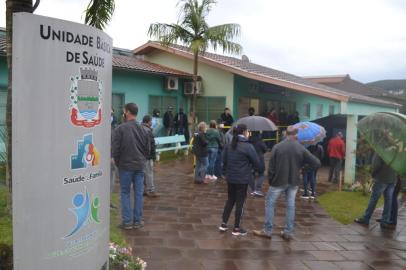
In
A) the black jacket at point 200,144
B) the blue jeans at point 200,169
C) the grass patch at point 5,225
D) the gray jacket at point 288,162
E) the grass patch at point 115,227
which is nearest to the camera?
the grass patch at point 5,225

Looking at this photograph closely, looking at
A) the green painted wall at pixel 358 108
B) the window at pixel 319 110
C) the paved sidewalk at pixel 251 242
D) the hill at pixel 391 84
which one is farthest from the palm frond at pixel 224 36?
the hill at pixel 391 84

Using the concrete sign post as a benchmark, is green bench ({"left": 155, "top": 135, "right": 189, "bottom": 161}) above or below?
below

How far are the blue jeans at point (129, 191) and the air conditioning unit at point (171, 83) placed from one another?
11.0 meters

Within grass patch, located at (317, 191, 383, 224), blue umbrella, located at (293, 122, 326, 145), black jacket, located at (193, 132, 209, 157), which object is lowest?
grass patch, located at (317, 191, 383, 224)

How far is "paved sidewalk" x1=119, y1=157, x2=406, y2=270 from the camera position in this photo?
5680mm

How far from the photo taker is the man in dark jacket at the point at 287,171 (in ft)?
21.9

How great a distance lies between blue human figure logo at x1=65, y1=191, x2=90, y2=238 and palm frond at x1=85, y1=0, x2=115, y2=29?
11.8ft

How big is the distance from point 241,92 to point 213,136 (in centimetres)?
823

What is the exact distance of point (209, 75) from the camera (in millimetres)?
18391

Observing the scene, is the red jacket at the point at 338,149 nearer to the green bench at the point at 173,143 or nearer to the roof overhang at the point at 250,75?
the roof overhang at the point at 250,75

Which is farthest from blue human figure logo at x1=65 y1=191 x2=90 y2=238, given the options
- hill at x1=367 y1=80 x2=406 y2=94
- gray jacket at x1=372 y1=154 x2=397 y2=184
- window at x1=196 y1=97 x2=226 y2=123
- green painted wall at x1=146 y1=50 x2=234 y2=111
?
hill at x1=367 y1=80 x2=406 y2=94

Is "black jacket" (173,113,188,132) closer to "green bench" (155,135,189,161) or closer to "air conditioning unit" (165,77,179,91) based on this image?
"green bench" (155,135,189,161)

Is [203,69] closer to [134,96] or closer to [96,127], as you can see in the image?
[134,96]

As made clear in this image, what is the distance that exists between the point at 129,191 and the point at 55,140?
3554 mm
